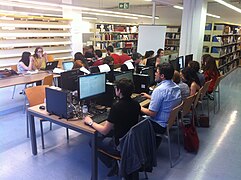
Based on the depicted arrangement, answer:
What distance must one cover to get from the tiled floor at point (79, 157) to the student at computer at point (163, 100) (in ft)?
1.85

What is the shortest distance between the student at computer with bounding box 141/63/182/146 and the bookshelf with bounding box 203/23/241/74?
611cm

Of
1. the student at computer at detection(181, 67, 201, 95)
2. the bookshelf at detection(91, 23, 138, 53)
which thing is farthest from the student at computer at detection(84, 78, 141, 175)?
the bookshelf at detection(91, 23, 138, 53)

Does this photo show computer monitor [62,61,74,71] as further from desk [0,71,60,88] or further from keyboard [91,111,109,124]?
keyboard [91,111,109,124]

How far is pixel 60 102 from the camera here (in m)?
2.41

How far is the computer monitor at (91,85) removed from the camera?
2.52 metres

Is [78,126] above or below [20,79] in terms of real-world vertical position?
below

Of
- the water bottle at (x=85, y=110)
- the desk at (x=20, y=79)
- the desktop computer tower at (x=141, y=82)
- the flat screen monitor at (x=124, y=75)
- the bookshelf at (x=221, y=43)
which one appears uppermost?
the bookshelf at (x=221, y=43)

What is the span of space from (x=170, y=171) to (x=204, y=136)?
128 cm

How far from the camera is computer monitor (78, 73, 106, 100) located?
252cm

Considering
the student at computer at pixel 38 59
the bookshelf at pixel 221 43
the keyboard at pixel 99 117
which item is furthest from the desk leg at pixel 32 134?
the bookshelf at pixel 221 43

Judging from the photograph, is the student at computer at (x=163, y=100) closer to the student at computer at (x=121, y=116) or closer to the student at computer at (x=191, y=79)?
the student at computer at (x=121, y=116)

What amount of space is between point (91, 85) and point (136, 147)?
1012 millimetres

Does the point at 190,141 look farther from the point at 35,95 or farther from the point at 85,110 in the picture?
the point at 35,95

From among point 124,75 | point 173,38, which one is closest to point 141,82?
point 124,75
